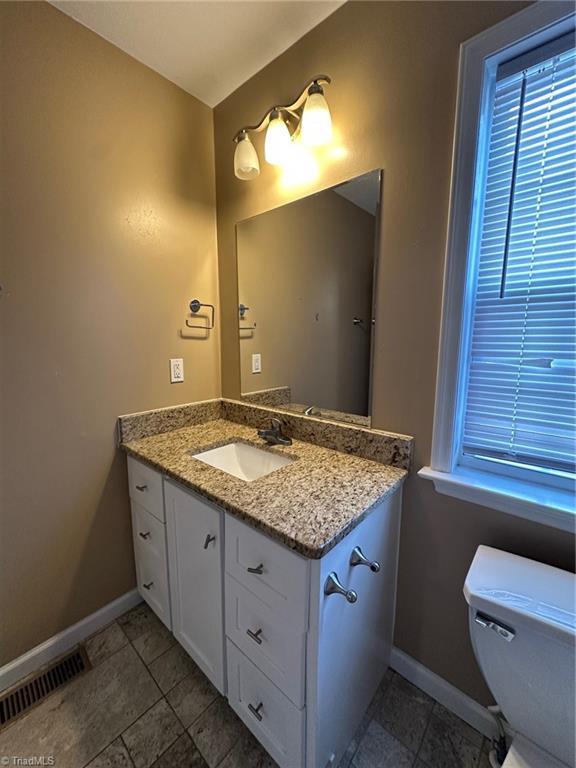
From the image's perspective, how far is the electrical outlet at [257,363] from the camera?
63.4 inches

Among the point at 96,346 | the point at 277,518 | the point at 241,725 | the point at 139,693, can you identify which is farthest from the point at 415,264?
the point at 139,693

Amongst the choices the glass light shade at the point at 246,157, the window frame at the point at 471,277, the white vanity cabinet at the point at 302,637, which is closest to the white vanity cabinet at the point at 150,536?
the white vanity cabinet at the point at 302,637

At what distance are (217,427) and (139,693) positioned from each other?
3.49ft

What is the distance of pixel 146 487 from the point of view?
1300 millimetres

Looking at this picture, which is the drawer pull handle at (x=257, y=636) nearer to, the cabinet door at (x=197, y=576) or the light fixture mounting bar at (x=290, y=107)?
the cabinet door at (x=197, y=576)

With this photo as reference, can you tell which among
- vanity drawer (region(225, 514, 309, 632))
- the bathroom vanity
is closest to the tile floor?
the bathroom vanity

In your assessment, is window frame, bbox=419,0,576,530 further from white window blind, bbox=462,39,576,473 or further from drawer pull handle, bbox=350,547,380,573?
drawer pull handle, bbox=350,547,380,573

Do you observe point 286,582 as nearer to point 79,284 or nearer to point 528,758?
point 528,758

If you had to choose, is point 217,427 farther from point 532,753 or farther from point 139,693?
A: point 532,753

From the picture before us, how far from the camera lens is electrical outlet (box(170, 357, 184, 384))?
1.55 m

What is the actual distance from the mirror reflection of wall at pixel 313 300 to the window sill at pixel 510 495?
1.15ft

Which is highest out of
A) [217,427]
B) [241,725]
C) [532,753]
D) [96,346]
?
[96,346]

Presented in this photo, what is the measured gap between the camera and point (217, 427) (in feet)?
5.36

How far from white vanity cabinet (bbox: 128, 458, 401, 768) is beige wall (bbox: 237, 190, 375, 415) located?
574 millimetres
